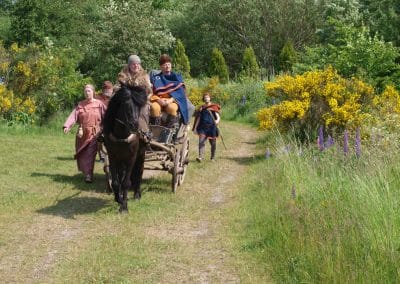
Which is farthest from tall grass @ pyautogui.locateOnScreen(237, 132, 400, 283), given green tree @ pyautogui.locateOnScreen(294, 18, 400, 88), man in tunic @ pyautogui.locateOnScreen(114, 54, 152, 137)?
green tree @ pyautogui.locateOnScreen(294, 18, 400, 88)

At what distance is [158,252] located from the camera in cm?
613

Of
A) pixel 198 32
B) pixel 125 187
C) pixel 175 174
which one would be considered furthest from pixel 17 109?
pixel 198 32

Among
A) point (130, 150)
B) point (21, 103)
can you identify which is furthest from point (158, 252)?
point (21, 103)

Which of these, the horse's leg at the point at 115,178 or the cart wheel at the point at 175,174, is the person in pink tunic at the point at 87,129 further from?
the horse's leg at the point at 115,178

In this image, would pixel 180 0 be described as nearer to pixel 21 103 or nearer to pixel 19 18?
pixel 19 18

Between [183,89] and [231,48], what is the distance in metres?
29.0

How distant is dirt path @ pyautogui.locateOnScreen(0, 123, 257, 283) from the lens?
5.50 m

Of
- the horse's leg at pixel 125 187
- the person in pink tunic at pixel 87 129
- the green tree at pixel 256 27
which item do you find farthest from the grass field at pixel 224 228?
the green tree at pixel 256 27

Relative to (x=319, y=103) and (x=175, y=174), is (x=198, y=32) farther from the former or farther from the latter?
(x=175, y=174)

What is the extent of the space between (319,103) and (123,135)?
5.47 meters

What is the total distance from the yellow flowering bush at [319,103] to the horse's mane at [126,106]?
4.53 metres

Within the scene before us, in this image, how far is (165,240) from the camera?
658 centimetres

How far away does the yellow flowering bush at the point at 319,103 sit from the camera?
1109 centimetres

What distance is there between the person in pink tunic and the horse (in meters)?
2.12
